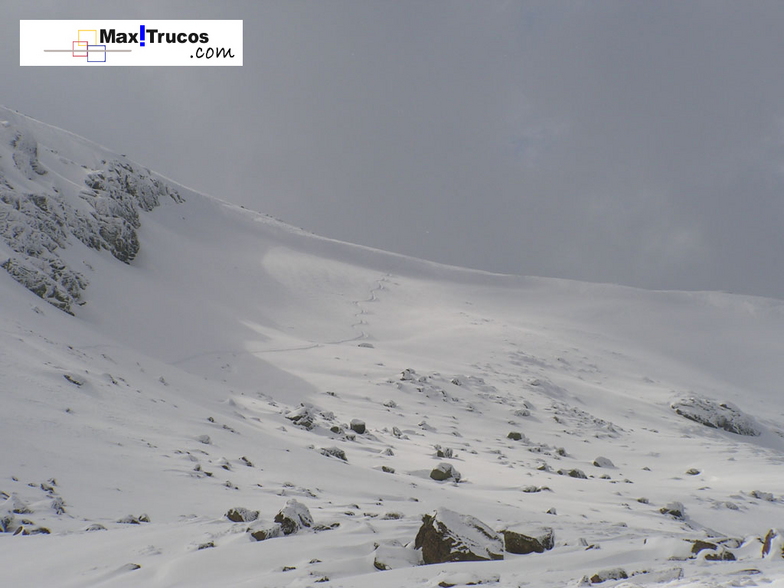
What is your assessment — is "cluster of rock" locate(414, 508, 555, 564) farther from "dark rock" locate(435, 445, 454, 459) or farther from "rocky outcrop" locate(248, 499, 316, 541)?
"dark rock" locate(435, 445, 454, 459)

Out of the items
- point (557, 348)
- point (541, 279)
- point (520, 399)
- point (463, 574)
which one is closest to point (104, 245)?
point (520, 399)

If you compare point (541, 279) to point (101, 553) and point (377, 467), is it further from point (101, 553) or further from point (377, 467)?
point (101, 553)

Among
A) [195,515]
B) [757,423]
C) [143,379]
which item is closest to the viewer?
[195,515]

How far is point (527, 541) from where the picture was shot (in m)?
4.52

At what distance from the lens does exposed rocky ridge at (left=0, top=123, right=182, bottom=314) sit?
14.7 m

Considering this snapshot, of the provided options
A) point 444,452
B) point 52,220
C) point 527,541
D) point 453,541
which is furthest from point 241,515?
point 52,220

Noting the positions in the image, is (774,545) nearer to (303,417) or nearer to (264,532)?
(264,532)

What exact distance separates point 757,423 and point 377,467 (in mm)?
14884

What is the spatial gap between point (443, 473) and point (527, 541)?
328cm

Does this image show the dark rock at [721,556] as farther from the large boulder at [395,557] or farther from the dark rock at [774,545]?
the large boulder at [395,557]

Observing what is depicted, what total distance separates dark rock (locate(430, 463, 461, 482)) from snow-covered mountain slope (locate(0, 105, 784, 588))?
101 millimetres

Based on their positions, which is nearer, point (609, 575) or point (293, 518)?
point (609, 575)

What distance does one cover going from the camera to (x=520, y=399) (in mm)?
14914

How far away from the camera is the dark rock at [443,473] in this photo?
7.72 m
